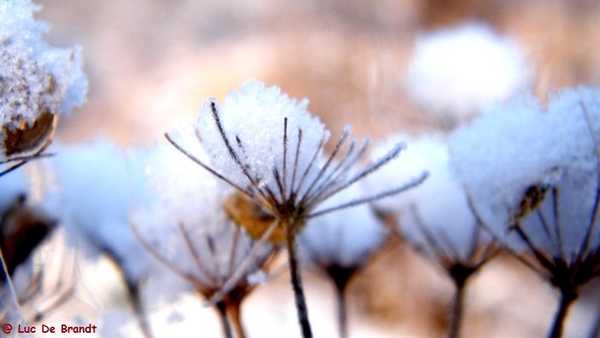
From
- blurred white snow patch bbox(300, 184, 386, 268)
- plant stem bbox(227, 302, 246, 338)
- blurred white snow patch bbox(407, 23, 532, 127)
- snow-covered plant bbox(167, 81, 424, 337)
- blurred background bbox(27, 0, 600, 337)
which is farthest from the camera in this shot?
blurred background bbox(27, 0, 600, 337)

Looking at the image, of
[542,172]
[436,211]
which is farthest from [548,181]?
[436,211]

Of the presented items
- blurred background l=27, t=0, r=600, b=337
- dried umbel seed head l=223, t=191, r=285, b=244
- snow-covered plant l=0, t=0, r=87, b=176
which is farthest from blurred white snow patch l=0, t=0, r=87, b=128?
blurred background l=27, t=0, r=600, b=337

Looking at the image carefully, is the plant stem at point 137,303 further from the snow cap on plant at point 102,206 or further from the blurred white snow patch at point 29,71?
the blurred white snow patch at point 29,71

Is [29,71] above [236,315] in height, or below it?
above

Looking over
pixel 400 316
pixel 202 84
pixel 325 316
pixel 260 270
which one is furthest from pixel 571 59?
pixel 260 270

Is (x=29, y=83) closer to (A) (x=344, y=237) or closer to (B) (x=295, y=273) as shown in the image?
(B) (x=295, y=273)

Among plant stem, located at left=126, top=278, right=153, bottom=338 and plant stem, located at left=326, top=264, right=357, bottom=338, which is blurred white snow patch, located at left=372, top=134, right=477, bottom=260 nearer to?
plant stem, located at left=326, top=264, right=357, bottom=338
